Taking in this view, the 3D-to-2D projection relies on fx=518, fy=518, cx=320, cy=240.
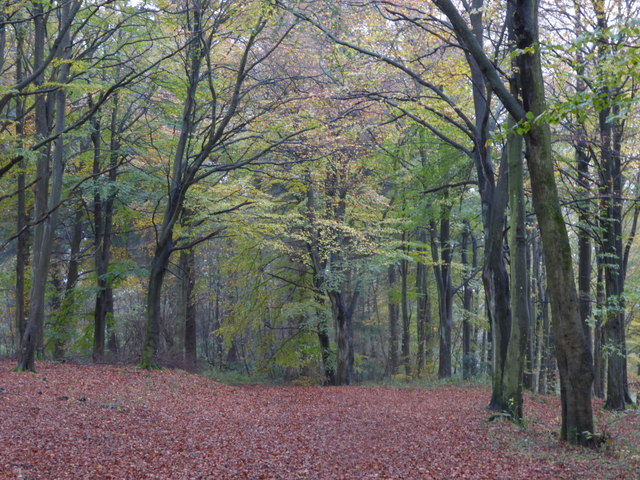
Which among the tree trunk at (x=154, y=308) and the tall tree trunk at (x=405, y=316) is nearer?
the tree trunk at (x=154, y=308)

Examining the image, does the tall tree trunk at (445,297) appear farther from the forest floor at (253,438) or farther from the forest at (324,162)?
the forest floor at (253,438)

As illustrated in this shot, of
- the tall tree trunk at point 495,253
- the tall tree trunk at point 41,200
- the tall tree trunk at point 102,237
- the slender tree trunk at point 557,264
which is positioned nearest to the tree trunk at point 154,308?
the tall tree trunk at point 41,200

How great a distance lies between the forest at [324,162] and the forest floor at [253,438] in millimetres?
949

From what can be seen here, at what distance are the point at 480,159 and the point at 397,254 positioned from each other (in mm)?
6631

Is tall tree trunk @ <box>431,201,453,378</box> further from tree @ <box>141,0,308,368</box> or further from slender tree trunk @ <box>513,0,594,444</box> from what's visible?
slender tree trunk @ <box>513,0,594,444</box>

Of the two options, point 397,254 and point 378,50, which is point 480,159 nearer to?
point 378,50

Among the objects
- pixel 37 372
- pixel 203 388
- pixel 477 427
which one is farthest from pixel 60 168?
pixel 477 427

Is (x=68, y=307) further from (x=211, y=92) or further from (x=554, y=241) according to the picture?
(x=554, y=241)

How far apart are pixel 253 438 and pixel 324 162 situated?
11003 millimetres

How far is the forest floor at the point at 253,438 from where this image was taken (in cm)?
586

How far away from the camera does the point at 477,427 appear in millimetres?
8781

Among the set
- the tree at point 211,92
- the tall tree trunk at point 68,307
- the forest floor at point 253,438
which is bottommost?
the forest floor at point 253,438

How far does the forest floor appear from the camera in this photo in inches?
231

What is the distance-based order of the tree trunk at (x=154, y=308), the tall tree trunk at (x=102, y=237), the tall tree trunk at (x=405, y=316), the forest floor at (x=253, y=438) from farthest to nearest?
1. the tall tree trunk at (x=405, y=316)
2. the tall tree trunk at (x=102, y=237)
3. the tree trunk at (x=154, y=308)
4. the forest floor at (x=253, y=438)
